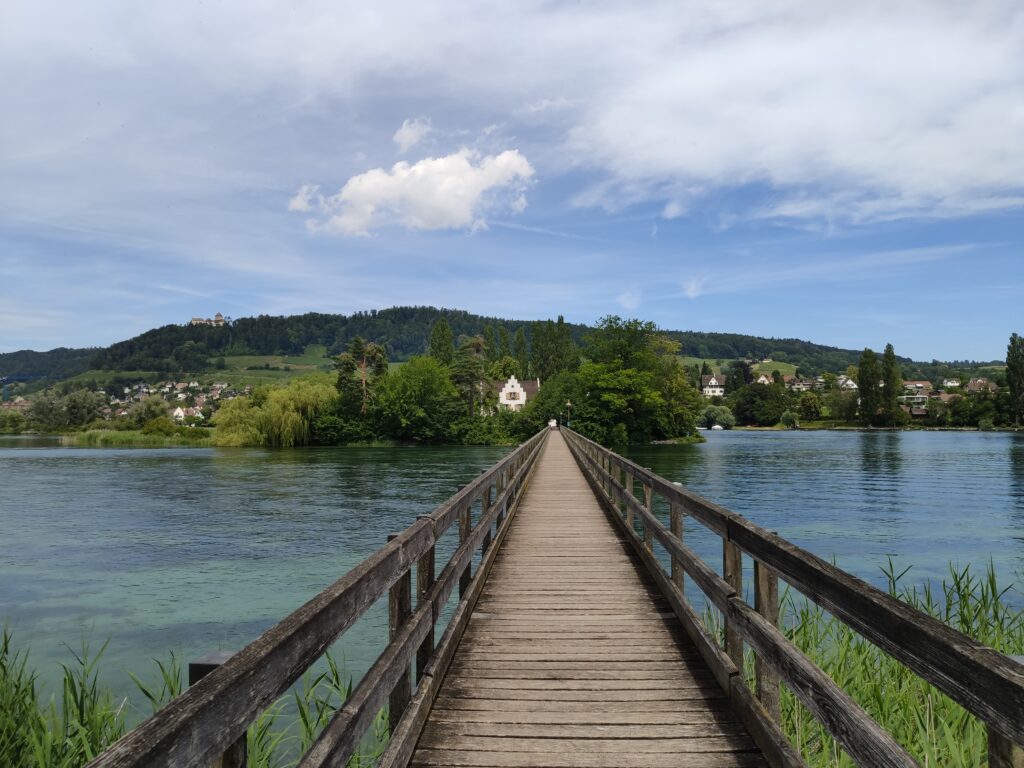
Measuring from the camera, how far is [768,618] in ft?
11.1

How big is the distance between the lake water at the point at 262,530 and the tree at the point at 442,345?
50.1 metres

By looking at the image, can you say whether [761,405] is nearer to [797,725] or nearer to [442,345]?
[442,345]

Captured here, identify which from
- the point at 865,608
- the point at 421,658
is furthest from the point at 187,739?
the point at 421,658

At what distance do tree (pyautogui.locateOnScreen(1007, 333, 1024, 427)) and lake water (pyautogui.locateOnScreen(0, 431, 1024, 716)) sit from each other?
2687 inches

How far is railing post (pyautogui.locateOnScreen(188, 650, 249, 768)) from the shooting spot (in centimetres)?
165

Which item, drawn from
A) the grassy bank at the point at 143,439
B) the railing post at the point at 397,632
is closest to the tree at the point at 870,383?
the grassy bank at the point at 143,439

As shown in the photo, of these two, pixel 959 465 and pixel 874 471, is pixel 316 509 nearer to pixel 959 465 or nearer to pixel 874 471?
pixel 874 471

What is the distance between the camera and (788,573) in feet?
9.70

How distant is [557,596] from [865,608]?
4334 millimetres

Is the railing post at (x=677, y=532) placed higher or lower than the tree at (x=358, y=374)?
lower

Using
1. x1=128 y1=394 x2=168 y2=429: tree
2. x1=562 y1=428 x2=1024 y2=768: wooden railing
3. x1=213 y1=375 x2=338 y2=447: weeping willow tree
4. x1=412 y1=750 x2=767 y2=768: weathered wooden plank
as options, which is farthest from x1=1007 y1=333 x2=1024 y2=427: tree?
x1=412 y1=750 x2=767 y2=768: weathered wooden plank

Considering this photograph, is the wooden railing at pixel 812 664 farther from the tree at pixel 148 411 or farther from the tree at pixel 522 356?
the tree at pixel 522 356

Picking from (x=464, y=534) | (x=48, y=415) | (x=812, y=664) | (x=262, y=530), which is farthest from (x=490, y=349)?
(x=812, y=664)

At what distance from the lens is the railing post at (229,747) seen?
65.1 inches
